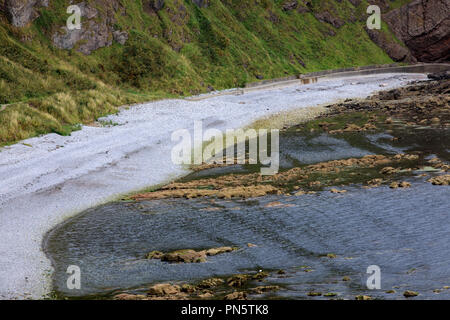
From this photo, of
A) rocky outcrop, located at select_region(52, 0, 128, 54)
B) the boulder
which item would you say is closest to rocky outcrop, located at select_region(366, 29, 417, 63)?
rocky outcrop, located at select_region(52, 0, 128, 54)

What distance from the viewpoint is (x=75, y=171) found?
104 feet

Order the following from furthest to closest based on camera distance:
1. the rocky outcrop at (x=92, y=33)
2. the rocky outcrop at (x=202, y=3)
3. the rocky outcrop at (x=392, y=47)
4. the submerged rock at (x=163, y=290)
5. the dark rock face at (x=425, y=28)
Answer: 1. the dark rock face at (x=425, y=28)
2. the rocky outcrop at (x=392, y=47)
3. the rocky outcrop at (x=202, y=3)
4. the rocky outcrop at (x=92, y=33)
5. the submerged rock at (x=163, y=290)

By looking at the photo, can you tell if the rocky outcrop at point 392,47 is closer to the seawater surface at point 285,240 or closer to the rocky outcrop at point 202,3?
the rocky outcrop at point 202,3

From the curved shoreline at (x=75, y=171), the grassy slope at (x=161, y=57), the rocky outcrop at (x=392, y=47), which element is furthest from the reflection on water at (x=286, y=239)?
the rocky outcrop at (x=392, y=47)

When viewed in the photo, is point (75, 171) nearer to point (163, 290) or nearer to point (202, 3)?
point (163, 290)

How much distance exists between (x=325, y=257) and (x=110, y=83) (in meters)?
39.6

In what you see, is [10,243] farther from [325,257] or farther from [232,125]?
[232,125]

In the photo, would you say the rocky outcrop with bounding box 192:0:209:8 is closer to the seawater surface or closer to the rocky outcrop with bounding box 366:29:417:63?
the rocky outcrop with bounding box 366:29:417:63

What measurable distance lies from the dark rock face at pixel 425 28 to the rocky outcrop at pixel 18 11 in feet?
252

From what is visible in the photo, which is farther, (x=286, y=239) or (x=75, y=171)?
(x=75, y=171)

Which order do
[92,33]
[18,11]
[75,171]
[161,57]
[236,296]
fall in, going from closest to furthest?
[236,296]
[75,171]
[18,11]
[92,33]
[161,57]

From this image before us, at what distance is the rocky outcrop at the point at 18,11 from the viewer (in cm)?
5169

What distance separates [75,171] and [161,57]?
32371 millimetres

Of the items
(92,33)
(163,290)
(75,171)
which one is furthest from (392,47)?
(163,290)
